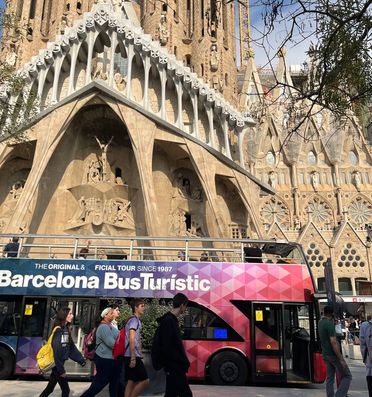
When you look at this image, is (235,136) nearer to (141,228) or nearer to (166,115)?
(166,115)

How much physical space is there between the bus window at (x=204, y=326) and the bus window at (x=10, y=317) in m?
3.94

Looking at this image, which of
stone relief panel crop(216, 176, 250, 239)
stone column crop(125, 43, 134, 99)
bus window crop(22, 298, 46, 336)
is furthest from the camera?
stone relief panel crop(216, 176, 250, 239)

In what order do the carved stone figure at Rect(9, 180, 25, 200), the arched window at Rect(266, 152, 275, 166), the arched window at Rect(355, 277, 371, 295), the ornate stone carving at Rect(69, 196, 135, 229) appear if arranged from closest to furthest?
the ornate stone carving at Rect(69, 196, 135, 229)
the carved stone figure at Rect(9, 180, 25, 200)
the arched window at Rect(355, 277, 371, 295)
the arched window at Rect(266, 152, 275, 166)

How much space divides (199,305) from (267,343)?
1723mm

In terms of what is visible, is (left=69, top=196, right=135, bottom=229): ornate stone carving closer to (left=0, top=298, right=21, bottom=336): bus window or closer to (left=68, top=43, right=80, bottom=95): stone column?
(left=68, top=43, right=80, bottom=95): stone column

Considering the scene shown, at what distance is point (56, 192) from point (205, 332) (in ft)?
48.0

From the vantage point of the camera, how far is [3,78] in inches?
360

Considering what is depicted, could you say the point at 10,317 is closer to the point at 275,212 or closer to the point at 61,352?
the point at 61,352

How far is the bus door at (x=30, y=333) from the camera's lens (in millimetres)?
9086

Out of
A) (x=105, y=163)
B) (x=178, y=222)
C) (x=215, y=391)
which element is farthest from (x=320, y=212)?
(x=215, y=391)

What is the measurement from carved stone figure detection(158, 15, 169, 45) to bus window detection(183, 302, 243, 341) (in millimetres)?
21606

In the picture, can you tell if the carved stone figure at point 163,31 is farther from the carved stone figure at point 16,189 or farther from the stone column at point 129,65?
the carved stone figure at point 16,189

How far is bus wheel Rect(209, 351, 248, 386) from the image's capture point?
344 inches

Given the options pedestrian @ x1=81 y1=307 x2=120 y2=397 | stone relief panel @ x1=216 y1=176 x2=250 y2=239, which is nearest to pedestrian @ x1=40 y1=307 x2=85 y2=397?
pedestrian @ x1=81 y1=307 x2=120 y2=397
